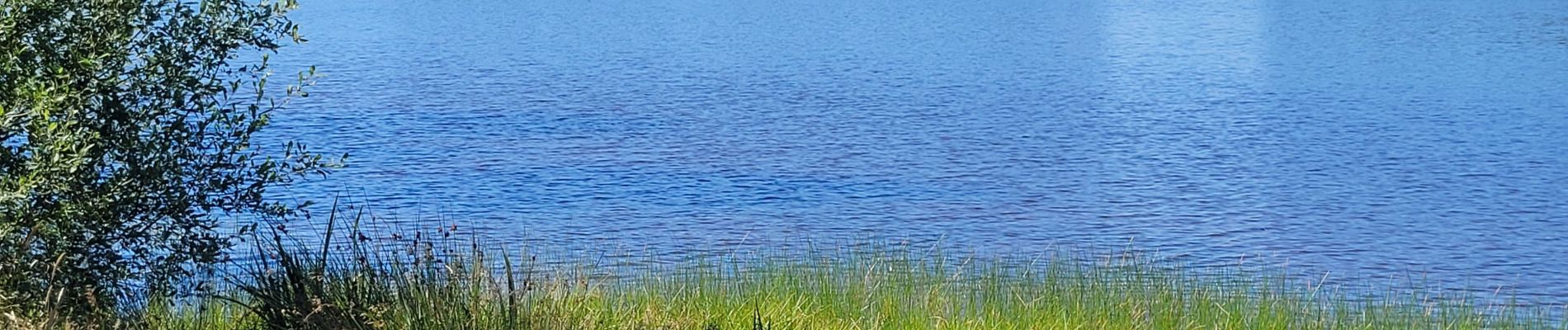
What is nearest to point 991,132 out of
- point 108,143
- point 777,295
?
point 777,295

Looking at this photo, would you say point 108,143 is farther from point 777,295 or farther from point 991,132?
point 991,132

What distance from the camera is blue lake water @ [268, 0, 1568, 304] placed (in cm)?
1030

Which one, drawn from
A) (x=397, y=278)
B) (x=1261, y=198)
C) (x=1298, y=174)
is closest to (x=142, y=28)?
(x=397, y=278)

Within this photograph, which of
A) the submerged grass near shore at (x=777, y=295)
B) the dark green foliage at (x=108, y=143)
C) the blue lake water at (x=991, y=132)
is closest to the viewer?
the dark green foliage at (x=108, y=143)

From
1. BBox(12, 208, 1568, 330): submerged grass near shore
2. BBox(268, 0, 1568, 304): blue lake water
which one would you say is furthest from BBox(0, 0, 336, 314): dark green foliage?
BBox(268, 0, 1568, 304): blue lake water

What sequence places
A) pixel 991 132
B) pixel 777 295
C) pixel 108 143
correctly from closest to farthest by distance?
pixel 108 143 < pixel 777 295 < pixel 991 132

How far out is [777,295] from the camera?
6.88 metres

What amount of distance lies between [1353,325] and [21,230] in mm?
4728

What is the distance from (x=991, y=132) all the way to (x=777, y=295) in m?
7.75

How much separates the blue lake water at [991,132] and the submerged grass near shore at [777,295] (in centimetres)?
98

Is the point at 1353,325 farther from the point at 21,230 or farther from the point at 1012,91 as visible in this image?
the point at 1012,91

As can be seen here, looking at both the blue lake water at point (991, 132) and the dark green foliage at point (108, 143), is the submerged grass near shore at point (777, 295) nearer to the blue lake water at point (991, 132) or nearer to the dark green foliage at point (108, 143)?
the dark green foliage at point (108, 143)

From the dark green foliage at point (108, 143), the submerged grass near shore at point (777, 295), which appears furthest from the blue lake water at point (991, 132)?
the dark green foliage at point (108, 143)

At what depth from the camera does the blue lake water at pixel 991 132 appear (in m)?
10.3
